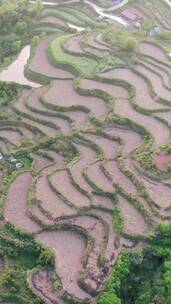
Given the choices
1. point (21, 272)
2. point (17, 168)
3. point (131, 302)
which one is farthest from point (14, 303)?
point (17, 168)

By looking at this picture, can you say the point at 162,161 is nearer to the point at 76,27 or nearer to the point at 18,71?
the point at 18,71

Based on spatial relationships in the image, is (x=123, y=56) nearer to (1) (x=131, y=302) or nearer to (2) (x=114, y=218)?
(2) (x=114, y=218)

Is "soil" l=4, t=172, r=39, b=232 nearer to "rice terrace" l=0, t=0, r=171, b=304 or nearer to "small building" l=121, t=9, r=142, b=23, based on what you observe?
"rice terrace" l=0, t=0, r=171, b=304

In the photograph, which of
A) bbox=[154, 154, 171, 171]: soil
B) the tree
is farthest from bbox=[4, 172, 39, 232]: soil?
bbox=[154, 154, 171, 171]: soil

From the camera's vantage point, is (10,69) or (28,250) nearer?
(28,250)

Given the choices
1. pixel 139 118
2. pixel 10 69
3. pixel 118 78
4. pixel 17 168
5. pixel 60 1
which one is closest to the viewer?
pixel 17 168
